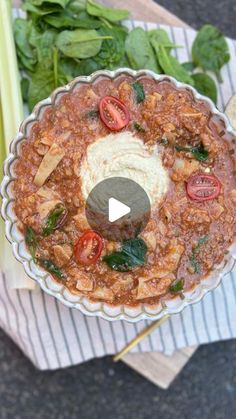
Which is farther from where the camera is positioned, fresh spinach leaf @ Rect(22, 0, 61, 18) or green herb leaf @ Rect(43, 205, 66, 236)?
fresh spinach leaf @ Rect(22, 0, 61, 18)

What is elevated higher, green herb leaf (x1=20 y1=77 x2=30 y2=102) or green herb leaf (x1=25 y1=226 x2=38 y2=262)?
green herb leaf (x1=20 y1=77 x2=30 y2=102)

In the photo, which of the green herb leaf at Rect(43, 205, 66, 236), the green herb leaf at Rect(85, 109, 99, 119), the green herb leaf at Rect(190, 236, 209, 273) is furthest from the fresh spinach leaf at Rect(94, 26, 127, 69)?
the green herb leaf at Rect(190, 236, 209, 273)

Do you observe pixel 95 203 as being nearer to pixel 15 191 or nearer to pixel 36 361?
pixel 15 191

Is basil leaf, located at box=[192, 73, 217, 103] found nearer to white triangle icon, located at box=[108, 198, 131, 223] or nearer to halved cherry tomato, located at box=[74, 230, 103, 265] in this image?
white triangle icon, located at box=[108, 198, 131, 223]

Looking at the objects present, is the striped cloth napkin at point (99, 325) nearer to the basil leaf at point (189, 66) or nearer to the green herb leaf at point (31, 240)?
the basil leaf at point (189, 66)

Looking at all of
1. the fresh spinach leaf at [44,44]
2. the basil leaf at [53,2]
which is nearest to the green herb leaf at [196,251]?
the fresh spinach leaf at [44,44]
